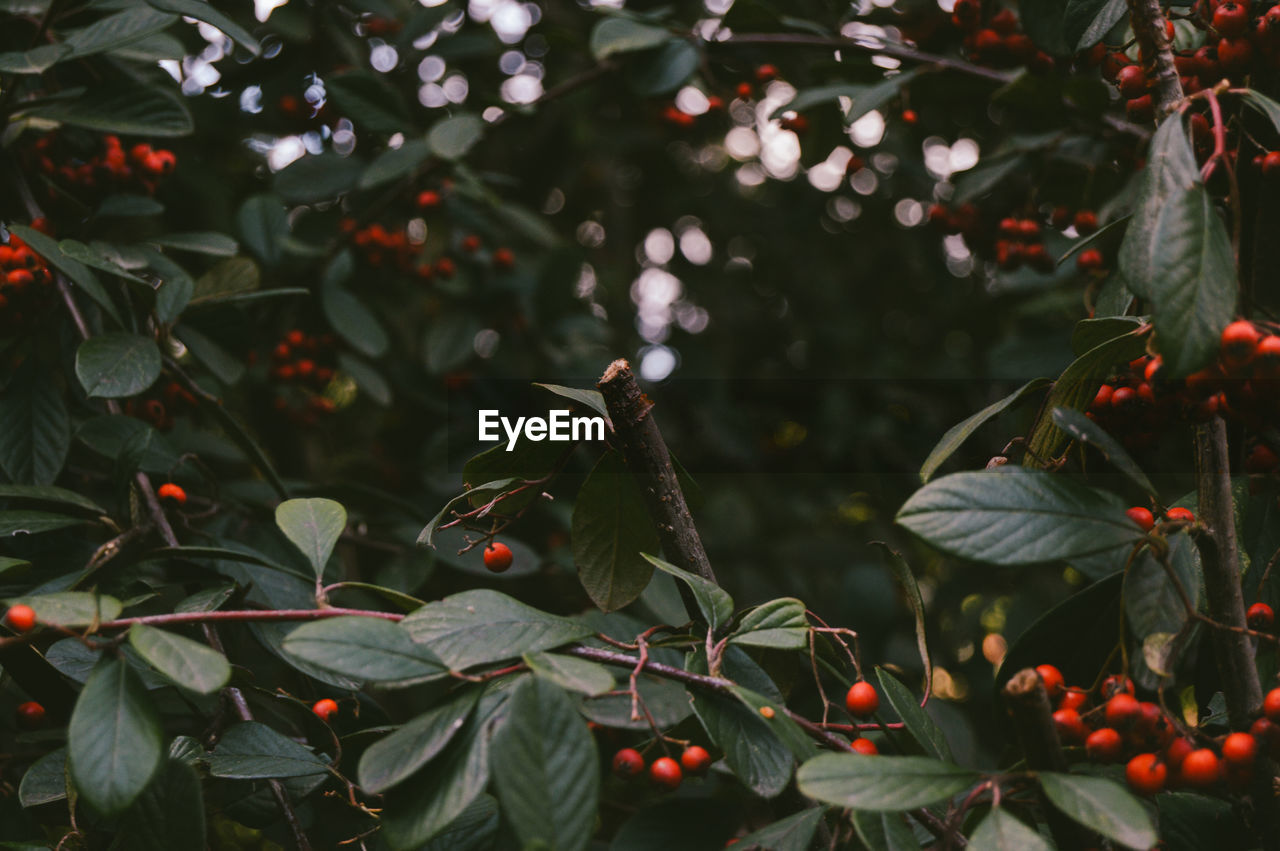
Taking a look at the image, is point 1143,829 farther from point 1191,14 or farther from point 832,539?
point 832,539

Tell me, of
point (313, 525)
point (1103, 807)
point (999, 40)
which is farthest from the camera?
point (999, 40)

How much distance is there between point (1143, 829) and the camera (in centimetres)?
55

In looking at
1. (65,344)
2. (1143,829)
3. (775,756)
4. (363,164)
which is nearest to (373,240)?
(363,164)

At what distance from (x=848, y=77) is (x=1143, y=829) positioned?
133 centimetres

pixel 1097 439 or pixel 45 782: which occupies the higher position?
pixel 1097 439

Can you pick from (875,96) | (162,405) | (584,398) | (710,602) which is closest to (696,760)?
(710,602)

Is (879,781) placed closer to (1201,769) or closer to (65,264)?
(1201,769)

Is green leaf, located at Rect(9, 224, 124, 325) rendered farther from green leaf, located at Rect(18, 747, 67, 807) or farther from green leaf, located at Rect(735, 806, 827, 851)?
green leaf, located at Rect(735, 806, 827, 851)

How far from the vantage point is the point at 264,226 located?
175 centimetres

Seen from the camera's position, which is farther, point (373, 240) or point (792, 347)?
point (792, 347)

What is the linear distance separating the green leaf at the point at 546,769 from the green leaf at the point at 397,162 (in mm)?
1288

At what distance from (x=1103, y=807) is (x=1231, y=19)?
2.66 ft

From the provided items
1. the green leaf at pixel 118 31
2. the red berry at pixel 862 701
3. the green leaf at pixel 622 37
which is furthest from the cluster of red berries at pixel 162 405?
the red berry at pixel 862 701

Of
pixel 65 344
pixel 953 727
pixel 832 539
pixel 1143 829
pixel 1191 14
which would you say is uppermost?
pixel 1191 14
